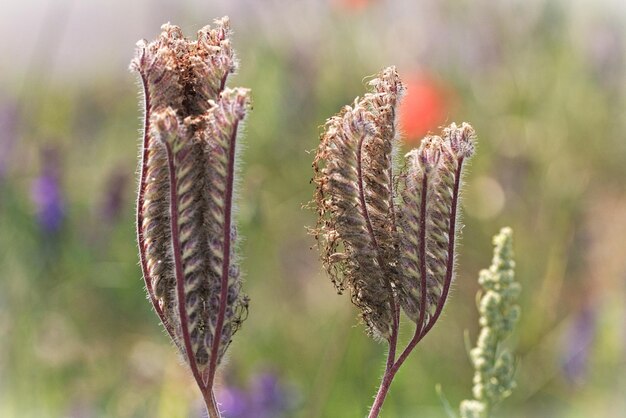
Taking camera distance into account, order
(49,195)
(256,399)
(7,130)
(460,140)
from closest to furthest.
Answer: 1. (460,140)
2. (256,399)
3. (49,195)
4. (7,130)

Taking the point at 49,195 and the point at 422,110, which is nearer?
the point at 49,195

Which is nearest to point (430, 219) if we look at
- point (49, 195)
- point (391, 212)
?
point (391, 212)

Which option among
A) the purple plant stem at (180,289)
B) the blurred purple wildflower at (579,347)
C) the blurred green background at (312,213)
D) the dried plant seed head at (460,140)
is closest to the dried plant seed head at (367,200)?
the dried plant seed head at (460,140)

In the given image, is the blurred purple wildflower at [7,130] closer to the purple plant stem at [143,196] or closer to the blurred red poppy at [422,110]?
the blurred red poppy at [422,110]

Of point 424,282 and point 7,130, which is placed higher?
point 7,130

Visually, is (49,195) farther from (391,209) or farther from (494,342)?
(391,209)

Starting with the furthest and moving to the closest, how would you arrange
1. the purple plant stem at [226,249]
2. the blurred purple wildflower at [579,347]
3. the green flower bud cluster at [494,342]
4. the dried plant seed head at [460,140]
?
1. the blurred purple wildflower at [579,347]
2. the green flower bud cluster at [494,342]
3. the dried plant seed head at [460,140]
4. the purple plant stem at [226,249]
